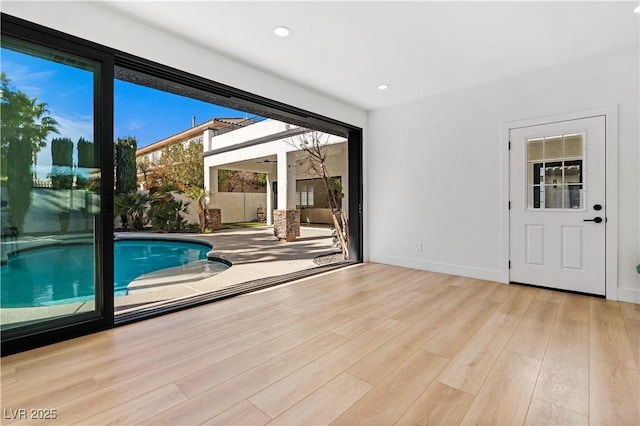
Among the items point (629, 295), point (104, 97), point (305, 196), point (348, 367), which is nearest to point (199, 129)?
point (305, 196)

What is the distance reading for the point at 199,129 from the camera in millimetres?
12680

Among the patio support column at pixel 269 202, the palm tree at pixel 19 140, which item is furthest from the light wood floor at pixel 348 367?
the patio support column at pixel 269 202

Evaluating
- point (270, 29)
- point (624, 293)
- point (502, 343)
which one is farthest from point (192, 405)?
point (624, 293)

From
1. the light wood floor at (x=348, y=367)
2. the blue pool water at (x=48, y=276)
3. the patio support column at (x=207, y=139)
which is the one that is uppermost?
the patio support column at (x=207, y=139)

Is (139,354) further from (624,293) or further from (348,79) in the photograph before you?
(624,293)

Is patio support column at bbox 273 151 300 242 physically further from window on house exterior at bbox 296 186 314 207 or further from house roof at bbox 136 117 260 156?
window on house exterior at bbox 296 186 314 207

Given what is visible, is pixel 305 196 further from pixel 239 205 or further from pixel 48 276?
pixel 48 276

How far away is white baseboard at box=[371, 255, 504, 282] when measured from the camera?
13.1 feet

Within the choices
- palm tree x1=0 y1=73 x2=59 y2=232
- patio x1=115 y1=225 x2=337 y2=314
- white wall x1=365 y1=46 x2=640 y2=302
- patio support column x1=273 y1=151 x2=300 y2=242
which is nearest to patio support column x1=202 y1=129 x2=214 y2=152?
patio support column x1=273 y1=151 x2=300 y2=242

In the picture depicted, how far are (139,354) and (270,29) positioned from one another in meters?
2.88

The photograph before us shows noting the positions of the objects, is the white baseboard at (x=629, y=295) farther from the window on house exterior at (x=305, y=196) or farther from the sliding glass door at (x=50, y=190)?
the window on house exterior at (x=305, y=196)

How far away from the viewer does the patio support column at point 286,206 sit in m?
8.41

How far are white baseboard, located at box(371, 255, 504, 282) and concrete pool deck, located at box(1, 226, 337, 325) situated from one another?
1383mm

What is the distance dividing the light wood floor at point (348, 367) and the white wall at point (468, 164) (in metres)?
1.12
